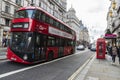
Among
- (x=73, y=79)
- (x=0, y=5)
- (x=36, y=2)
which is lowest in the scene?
(x=73, y=79)

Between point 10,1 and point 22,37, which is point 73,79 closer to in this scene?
point 22,37

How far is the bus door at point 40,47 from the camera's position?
1228 cm

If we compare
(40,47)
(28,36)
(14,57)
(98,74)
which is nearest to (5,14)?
(40,47)

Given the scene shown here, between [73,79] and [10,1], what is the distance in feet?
104

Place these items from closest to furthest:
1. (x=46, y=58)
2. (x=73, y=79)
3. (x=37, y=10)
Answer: (x=73, y=79) < (x=37, y=10) < (x=46, y=58)

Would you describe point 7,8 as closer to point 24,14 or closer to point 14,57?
point 24,14

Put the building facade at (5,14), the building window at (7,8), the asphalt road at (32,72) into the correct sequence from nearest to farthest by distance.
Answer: the asphalt road at (32,72) → the building facade at (5,14) → the building window at (7,8)

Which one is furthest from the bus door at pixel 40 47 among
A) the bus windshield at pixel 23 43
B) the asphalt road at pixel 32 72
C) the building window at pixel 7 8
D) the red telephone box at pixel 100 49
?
the building window at pixel 7 8

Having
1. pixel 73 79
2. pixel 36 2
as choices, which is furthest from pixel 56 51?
pixel 36 2

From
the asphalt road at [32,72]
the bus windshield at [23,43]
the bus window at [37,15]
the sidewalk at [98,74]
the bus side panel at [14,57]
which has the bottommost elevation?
the sidewalk at [98,74]

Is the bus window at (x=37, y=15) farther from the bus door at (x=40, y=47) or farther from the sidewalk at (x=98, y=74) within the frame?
the sidewalk at (x=98, y=74)

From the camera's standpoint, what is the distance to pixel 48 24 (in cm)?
1426

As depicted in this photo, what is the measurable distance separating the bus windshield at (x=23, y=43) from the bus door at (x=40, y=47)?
660 millimetres

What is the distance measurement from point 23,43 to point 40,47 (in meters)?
1.62
